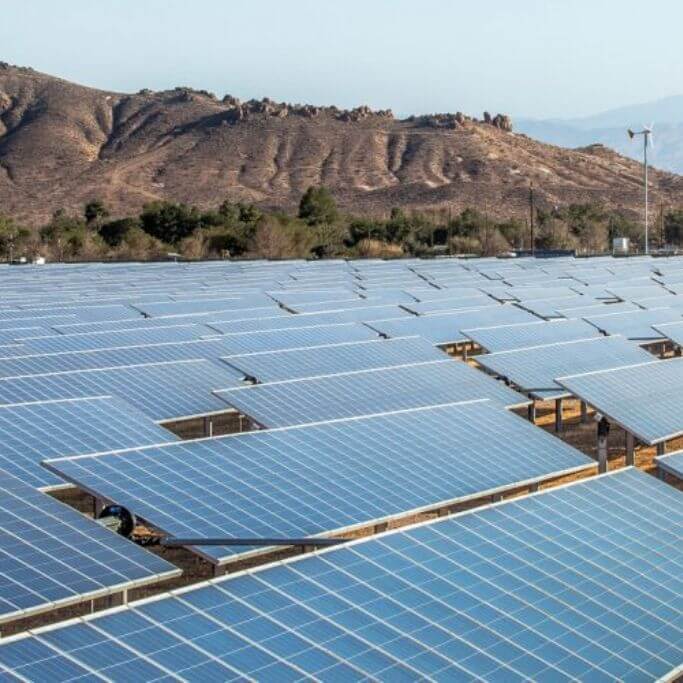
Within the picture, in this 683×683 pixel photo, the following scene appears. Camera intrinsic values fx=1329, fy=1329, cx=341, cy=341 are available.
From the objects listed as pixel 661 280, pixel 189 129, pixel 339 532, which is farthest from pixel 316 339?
pixel 189 129

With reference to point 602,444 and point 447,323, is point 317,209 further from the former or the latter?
point 602,444

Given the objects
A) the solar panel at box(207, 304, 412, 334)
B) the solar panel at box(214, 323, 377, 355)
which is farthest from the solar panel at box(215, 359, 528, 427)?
the solar panel at box(207, 304, 412, 334)

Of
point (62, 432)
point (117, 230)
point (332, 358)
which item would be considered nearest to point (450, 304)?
point (332, 358)

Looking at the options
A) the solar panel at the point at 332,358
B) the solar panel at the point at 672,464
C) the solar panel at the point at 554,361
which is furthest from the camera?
the solar panel at the point at 332,358

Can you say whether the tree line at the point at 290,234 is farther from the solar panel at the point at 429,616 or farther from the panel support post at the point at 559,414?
Answer: the solar panel at the point at 429,616

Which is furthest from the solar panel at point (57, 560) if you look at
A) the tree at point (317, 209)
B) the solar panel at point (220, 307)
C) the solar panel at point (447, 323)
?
the tree at point (317, 209)

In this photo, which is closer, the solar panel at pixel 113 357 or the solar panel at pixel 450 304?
the solar panel at pixel 113 357
